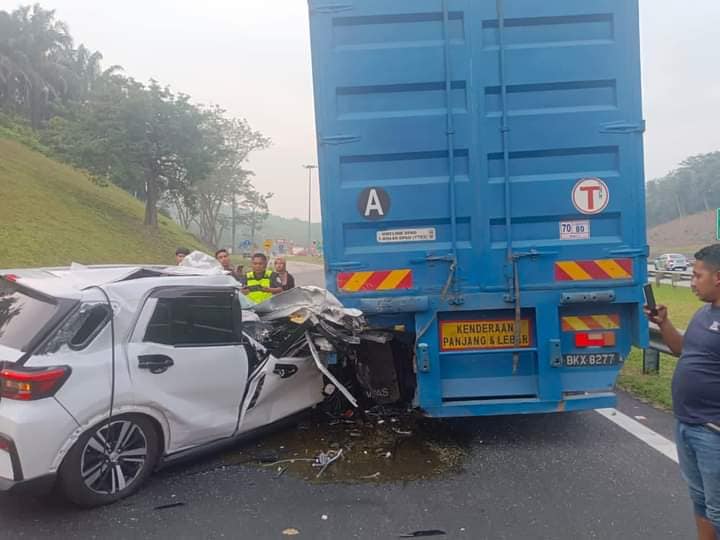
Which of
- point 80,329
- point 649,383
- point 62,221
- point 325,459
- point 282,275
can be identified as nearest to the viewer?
point 80,329

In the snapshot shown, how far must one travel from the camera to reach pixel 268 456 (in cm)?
457

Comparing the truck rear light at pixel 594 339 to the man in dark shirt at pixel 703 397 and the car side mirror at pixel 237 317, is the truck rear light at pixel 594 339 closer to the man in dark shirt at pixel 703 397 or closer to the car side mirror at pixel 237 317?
the man in dark shirt at pixel 703 397

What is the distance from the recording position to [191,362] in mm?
4164

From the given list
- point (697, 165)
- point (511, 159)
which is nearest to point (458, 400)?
point (511, 159)

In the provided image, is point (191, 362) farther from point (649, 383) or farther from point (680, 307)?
point (680, 307)

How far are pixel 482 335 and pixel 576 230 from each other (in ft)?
3.44

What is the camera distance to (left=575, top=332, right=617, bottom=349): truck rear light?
4.62 meters

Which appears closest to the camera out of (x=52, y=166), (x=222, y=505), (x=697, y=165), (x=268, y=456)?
(x=222, y=505)

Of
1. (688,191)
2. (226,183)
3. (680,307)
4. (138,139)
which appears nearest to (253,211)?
(226,183)

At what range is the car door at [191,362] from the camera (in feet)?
13.0

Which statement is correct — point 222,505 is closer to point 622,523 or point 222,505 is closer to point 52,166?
point 622,523

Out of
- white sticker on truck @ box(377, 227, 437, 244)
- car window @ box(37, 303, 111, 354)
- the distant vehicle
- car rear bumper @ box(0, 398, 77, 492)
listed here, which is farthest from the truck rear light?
the distant vehicle

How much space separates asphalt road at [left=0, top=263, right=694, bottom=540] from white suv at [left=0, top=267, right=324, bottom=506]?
0.80ft

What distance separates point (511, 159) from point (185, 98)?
3021 centimetres
